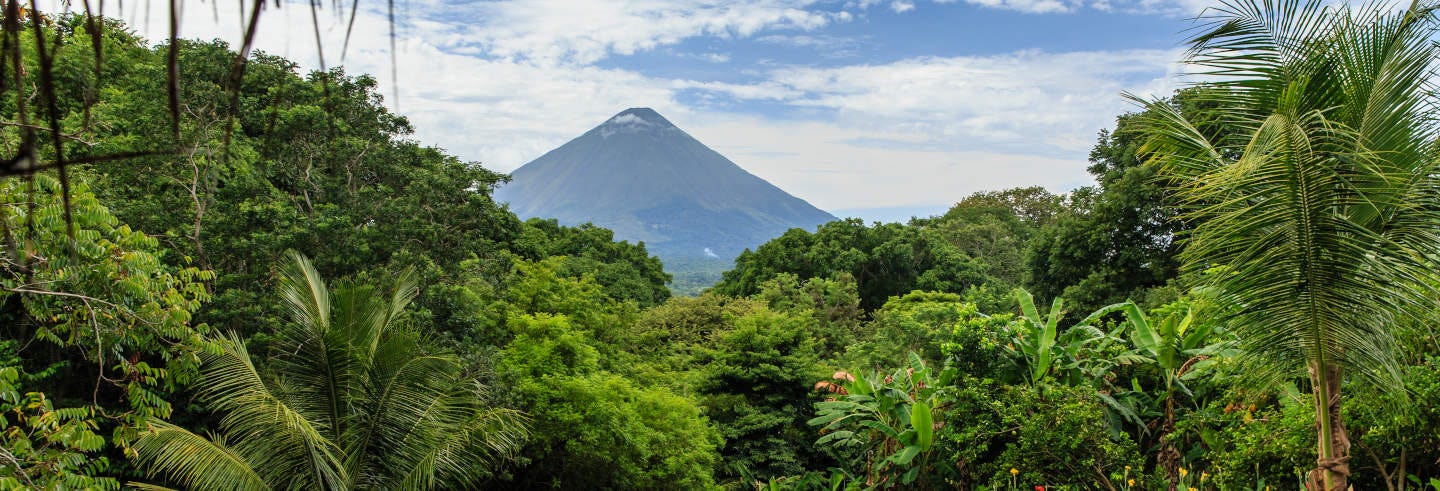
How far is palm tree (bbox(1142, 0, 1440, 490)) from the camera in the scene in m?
3.28

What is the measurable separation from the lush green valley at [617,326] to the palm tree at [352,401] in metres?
0.03

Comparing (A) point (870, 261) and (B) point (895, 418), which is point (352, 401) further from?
(A) point (870, 261)

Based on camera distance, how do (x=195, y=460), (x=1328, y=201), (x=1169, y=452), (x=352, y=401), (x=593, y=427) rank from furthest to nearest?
1. (x=593, y=427)
2. (x=352, y=401)
3. (x=195, y=460)
4. (x=1169, y=452)
5. (x=1328, y=201)

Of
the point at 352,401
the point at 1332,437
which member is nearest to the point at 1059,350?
the point at 1332,437

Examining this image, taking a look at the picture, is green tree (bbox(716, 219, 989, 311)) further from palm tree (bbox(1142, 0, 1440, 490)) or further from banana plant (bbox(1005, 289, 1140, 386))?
palm tree (bbox(1142, 0, 1440, 490))

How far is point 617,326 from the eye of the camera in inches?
599

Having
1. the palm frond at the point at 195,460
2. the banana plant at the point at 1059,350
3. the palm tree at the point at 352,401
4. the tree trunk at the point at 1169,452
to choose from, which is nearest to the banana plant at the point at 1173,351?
the tree trunk at the point at 1169,452

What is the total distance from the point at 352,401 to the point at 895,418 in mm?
5177

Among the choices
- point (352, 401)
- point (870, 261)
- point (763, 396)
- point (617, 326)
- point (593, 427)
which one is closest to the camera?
point (352, 401)

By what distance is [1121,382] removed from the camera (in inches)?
277

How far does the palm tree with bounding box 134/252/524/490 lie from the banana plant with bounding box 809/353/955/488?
320 cm

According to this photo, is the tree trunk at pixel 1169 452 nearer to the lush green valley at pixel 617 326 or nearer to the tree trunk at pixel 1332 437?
the lush green valley at pixel 617 326

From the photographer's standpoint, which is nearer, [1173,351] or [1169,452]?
[1169,452]

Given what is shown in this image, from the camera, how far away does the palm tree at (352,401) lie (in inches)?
271
